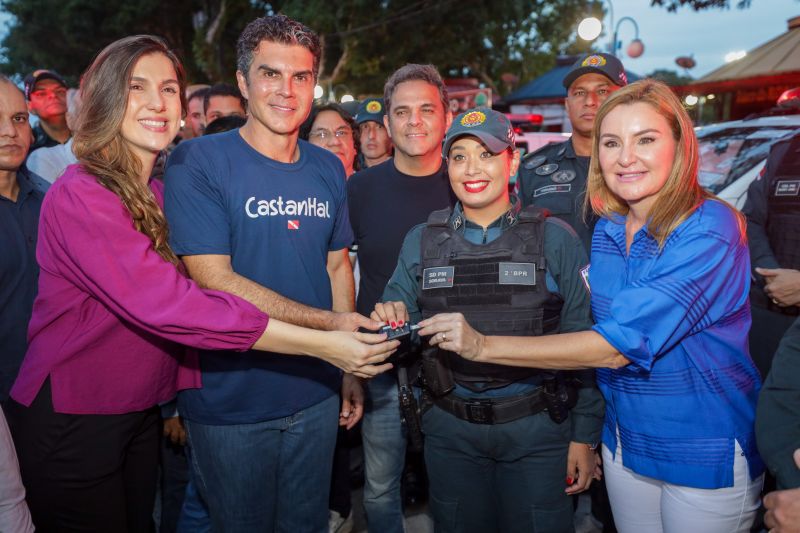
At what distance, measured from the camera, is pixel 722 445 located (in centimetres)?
218

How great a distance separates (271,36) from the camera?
2.80m

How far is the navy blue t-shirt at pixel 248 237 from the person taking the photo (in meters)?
2.52

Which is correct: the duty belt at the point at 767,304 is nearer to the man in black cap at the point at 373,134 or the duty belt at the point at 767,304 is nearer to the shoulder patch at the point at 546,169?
the shoulder patch at the point at 546,169

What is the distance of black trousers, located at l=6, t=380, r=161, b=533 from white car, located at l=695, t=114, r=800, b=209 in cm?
504

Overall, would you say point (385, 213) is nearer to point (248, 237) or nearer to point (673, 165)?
point (248, 237)

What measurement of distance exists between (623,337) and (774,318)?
258 cm

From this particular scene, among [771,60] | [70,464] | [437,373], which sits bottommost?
[70,464]

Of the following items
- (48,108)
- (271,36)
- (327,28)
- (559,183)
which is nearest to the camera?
(271,36)

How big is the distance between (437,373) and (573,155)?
211cm

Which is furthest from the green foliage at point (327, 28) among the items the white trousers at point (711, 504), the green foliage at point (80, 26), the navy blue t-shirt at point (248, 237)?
the white trousers at point (711, 504)

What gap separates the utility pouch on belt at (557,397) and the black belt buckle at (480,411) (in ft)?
0.82

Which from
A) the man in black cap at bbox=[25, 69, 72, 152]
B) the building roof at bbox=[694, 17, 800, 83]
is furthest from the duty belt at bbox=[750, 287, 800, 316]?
the building roof at bbox=[694, 17, 800, 83]

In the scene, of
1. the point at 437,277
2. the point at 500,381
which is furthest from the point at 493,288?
the point at 500,381

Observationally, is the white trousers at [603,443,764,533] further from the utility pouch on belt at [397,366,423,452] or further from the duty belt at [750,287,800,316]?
the duty belt at [750,287,800,316]
